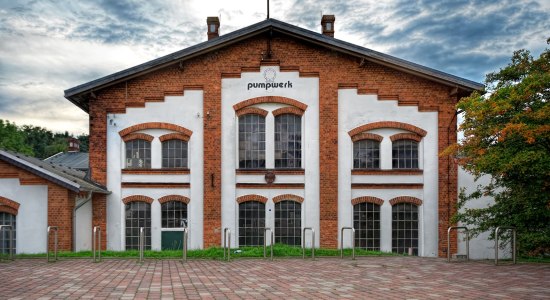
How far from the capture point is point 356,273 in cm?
1266

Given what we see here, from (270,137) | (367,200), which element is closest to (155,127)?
(270,137)

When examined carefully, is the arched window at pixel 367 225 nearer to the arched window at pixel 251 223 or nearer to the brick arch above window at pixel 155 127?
the arched window at pixel 251 223

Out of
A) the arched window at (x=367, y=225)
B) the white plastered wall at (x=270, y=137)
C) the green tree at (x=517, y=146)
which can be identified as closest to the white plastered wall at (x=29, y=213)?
the white plastered wall at (x=270, y=137)

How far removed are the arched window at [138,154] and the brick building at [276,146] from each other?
8 cm

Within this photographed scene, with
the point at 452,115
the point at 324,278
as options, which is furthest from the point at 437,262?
the point at 452,115

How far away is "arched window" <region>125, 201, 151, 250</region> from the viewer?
21.8 meters

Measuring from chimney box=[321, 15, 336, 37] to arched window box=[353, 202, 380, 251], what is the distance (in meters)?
7.86

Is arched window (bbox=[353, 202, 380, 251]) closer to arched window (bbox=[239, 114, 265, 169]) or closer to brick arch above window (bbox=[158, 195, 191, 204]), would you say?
arched window (bbox=[239, 114, 265, 169])

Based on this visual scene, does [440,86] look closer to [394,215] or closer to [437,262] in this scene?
[394,215]

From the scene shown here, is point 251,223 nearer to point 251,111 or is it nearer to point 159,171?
point 159,171

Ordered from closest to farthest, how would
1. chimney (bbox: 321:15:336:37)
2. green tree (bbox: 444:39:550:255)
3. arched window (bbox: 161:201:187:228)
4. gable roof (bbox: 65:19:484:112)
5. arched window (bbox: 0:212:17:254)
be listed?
green tree (bbox: 444:39:550:255), arched window (bbox: 0:212:17:254), gable roof (bbox: 65:19:484:112), arched window (bbox: 161:201:187:228), chimney (bbox: 321:15:336:37)

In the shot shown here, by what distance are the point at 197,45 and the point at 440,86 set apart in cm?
968

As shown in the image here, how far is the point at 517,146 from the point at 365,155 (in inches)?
266

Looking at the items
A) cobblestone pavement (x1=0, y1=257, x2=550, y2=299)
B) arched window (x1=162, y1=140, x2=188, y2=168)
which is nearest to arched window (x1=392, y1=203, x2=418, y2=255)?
cobblestone pavement (x1=0, y1=257, x2=550, y2=299)
